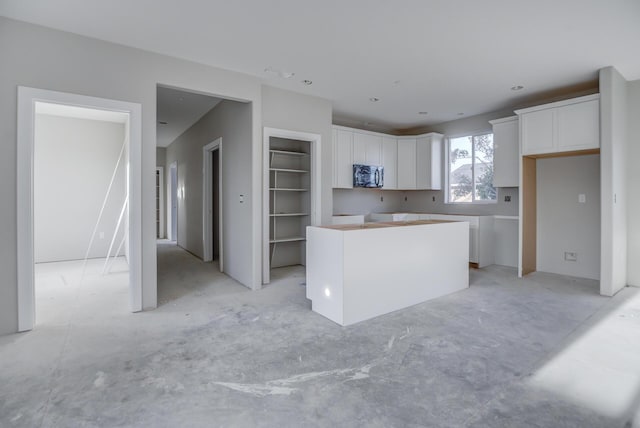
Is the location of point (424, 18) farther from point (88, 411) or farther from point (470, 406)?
point (88, 411)

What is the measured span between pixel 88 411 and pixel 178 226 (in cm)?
670

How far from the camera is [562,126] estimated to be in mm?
4293

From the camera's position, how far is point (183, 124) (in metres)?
6.57

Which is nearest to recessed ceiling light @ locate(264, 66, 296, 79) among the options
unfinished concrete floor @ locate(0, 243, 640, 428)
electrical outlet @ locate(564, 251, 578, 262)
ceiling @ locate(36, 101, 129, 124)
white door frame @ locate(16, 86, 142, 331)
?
white door frame @ locate(16, 86, 142, 331)

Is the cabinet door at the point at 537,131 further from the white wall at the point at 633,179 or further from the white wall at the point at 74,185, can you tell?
the white wall at the point at 74,185

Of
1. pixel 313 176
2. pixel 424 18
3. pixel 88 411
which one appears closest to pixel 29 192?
pixel 88 411

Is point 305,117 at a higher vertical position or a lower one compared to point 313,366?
higher

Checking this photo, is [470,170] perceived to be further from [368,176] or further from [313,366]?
[313,366]

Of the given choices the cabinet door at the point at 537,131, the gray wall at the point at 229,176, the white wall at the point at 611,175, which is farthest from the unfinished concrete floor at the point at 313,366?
the cabinet door at the point at 537,131

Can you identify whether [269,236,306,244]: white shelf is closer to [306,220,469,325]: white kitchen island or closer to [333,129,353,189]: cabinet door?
[333,129,353,189]: cabinet door

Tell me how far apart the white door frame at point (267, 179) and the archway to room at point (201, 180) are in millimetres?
260

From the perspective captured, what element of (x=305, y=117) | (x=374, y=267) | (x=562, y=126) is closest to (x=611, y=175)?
(x=562, y=126)

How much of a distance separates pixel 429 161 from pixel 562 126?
2270mm

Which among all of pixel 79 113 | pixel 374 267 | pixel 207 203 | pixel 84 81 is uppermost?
pixel 79 113
